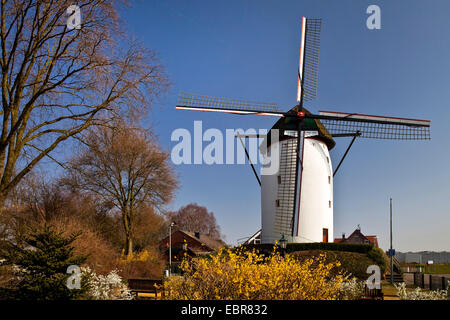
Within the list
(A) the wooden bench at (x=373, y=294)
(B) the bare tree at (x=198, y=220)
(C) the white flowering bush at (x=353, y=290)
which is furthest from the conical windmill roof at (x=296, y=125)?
(B) the bare tree at (x=198, y=220)

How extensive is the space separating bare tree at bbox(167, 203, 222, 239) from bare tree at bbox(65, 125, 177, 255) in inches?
1605

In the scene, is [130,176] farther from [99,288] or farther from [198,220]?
[198,220]

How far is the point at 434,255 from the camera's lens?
6856 cm

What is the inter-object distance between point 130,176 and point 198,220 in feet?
142

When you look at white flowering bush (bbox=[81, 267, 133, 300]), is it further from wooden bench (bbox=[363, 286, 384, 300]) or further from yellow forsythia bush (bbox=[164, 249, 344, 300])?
wooden bench (bbox=[363, 286, 384, 300])

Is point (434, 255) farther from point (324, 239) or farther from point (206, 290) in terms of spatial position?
point (206, 290)

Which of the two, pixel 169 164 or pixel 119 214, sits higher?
pixel 169 164

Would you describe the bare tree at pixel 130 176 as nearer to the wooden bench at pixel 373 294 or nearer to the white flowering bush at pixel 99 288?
the white flowering bush at pixel 99 288

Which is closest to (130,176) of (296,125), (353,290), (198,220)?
(296,125)

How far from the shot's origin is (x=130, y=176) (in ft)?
92.7

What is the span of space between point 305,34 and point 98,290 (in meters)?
25.5

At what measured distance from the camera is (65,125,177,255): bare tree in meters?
27.2

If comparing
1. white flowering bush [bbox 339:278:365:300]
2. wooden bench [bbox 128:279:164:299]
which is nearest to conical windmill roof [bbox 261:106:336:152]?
white flowering bush [bbox 339:278:365:300]
